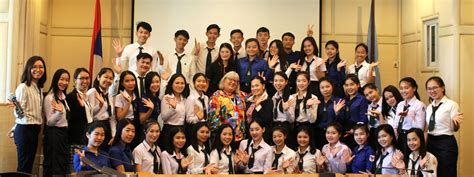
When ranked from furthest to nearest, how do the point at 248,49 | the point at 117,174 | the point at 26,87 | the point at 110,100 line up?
the point at 248,49 → the point at 110,100 → the point at 26,87 → the point at 117,174

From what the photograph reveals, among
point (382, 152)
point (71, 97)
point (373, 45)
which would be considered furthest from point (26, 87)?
point (373, 45)

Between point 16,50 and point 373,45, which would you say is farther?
point 373,45

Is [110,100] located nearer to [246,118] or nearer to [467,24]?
[246,118]

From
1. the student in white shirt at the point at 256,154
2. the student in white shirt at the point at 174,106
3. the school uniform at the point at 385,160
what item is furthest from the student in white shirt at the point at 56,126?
the school uniform at the point at 385,160

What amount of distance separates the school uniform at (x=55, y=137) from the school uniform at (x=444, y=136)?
3465 mm

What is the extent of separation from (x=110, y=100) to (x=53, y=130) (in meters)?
0.59

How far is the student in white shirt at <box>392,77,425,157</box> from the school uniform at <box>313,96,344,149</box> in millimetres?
577

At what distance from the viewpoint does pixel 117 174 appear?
136 inches

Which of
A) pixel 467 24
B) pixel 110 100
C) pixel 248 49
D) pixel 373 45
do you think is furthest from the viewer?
pixel 373 45

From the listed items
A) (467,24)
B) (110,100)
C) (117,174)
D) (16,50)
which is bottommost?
(117,174)

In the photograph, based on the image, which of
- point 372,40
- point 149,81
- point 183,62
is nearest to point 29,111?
point 149,81

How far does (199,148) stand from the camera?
5.04 metres

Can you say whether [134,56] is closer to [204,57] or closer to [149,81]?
[204,57]

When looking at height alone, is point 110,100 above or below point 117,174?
above
